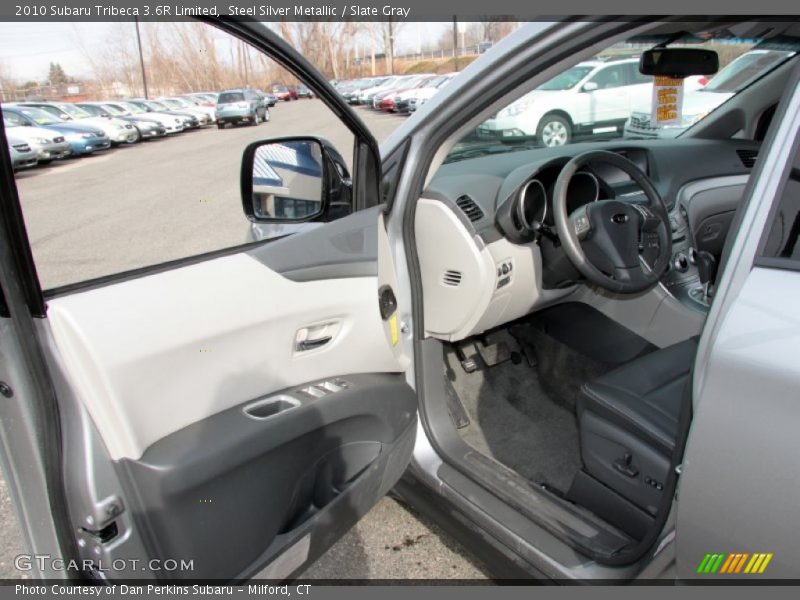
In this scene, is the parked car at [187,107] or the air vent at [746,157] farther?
the air vent at [746,157]

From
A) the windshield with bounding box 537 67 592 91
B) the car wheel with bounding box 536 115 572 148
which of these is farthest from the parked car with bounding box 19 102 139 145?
the car wheel with bounding box 536 115 572 148

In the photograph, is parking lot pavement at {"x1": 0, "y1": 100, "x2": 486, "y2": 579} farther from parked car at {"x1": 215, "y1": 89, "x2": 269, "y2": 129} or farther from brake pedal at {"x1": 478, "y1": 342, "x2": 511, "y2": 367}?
brake pedal at {"x1": 478, "y1": 342, "x2": 511, "y2": 367}

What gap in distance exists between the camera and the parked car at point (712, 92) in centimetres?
294

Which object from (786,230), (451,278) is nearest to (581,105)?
(451,278)

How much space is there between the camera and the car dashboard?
7.35 ft

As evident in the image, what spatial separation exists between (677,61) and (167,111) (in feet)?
6.25

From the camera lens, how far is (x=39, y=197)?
3.81 ft

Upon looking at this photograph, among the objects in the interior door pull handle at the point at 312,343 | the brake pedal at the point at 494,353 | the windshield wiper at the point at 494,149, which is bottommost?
the brake pedal at the point at 494,353

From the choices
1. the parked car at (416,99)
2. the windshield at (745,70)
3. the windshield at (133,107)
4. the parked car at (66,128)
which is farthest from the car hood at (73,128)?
the windshield at (745,70)

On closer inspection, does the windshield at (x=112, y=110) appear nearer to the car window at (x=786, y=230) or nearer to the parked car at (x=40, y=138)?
the parked car at (x=40, y=138)

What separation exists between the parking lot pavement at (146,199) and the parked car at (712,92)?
221cm

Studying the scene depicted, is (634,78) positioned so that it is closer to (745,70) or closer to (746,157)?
(745,70)

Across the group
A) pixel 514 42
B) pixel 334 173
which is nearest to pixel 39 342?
pixel 334 173

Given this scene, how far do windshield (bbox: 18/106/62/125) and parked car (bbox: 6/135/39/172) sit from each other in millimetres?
50
